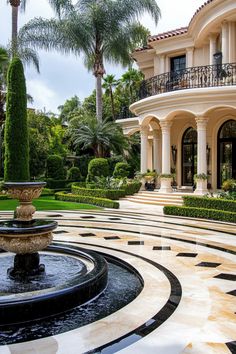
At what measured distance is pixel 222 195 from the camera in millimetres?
14547

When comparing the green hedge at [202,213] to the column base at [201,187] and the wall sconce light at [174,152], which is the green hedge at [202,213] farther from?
the wall sconce light at [174,152]

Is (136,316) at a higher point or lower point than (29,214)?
lower

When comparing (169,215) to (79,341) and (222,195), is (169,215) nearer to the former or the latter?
(222,195)

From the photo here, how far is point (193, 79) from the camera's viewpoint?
18.9 meters

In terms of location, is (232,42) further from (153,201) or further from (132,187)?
(132,187)

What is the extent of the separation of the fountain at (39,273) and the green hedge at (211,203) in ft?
22.9

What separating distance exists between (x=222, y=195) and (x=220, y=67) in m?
6.92

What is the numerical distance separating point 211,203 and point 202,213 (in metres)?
0.55

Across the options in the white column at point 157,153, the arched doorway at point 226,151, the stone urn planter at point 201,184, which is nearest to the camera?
the stone urn planter at point 201,184

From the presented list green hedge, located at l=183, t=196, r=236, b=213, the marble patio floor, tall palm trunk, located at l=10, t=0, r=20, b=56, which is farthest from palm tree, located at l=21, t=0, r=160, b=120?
the marble patio floor

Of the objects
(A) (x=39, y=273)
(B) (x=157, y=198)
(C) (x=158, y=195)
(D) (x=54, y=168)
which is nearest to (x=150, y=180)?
(C) (x=158, y=195)

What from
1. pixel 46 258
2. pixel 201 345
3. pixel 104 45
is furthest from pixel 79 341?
pixel 104 45

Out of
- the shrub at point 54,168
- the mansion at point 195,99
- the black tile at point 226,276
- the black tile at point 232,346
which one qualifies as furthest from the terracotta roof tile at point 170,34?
the black tile at point 232,346

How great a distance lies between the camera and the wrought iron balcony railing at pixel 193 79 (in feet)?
58.5
